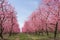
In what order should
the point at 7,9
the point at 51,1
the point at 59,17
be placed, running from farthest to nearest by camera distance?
the point at 7,9, the point at 51,1, the point at 59,17

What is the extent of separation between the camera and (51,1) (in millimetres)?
43688

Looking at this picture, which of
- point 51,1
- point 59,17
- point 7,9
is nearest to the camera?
point 59,17

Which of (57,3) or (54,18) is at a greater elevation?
(57,3)

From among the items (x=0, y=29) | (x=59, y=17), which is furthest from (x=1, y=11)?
(x=59, y=17)

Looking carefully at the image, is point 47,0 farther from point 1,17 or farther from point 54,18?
point 1,17

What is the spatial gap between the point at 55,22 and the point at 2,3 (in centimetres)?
1488

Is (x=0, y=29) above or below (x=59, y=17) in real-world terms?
below

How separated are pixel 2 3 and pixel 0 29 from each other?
269 inches

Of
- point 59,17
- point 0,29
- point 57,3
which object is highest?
point 57,3

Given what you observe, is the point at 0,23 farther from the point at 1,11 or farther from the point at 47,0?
the point at 47,0

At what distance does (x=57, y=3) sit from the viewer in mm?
42688

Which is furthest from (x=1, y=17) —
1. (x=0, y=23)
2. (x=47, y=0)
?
(x=47, y=0)

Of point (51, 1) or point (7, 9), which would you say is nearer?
point (51, 1)

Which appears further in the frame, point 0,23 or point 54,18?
point 0,23
